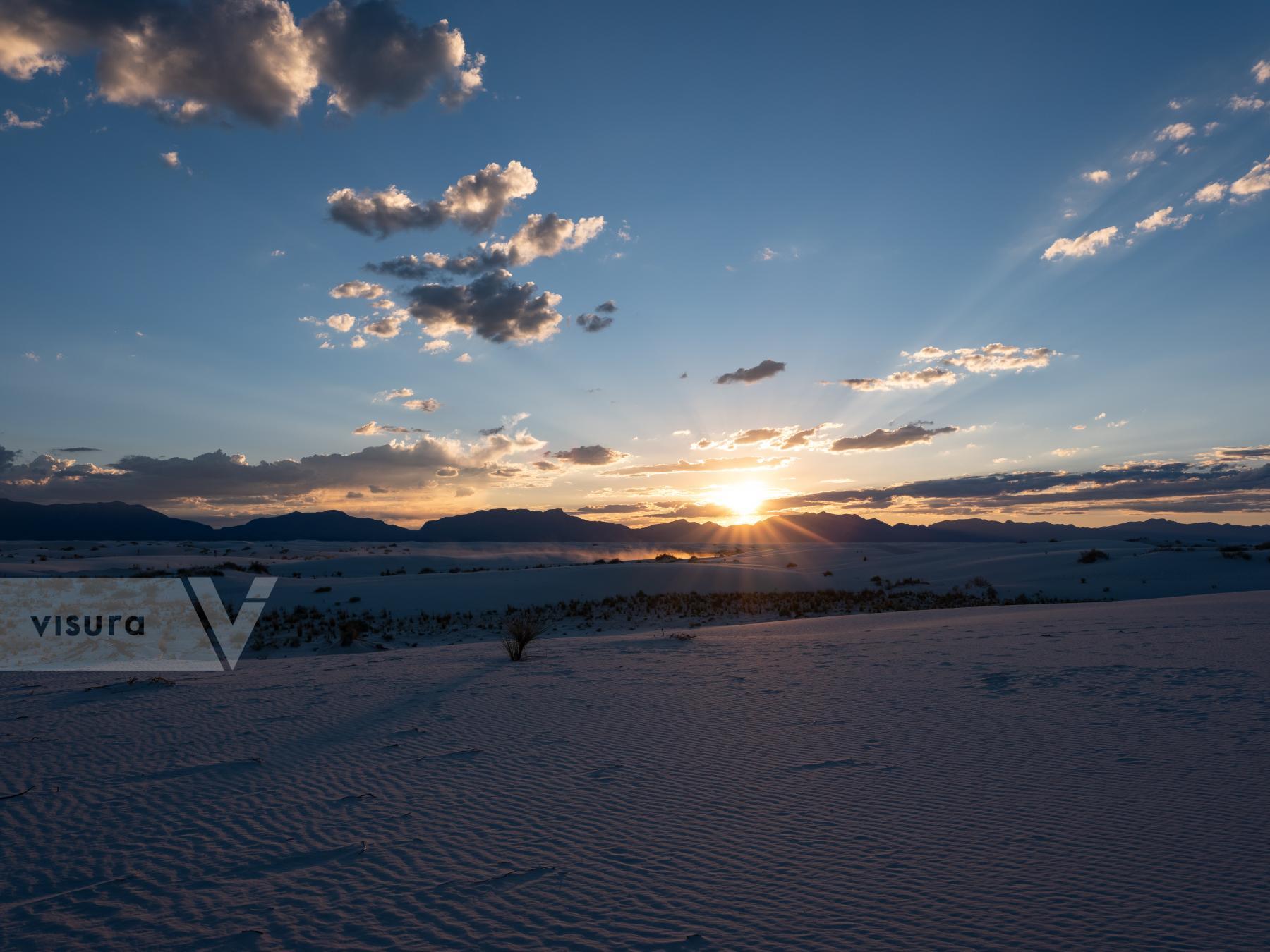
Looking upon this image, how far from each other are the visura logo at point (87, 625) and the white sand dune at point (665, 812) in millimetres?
8418

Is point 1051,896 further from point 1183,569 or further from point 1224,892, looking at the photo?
point 1183,569

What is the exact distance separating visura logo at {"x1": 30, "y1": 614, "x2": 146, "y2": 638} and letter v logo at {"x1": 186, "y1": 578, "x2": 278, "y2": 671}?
154 cm

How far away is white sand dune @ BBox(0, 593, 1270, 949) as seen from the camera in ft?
10.9

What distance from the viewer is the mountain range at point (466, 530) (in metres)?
95.9

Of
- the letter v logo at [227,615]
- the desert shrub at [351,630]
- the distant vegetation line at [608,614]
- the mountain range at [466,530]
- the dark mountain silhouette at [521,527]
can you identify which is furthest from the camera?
the dark mountain silhouette at [521,527]

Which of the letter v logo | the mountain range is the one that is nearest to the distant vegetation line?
the letter v logo

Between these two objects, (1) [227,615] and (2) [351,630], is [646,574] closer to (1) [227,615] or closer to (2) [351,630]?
(2) [351,630]

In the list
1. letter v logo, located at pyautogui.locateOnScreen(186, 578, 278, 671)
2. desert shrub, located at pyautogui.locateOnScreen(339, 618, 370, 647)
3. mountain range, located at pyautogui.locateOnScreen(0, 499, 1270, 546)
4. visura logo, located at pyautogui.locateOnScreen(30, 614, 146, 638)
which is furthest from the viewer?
mountain range, located at pyautogui.locateOnScreen(0, 499, 1270, 546)

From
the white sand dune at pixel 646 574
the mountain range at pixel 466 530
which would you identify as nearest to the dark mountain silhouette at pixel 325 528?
the mountain range at pixel 466 530

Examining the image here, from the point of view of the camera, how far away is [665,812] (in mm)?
4723

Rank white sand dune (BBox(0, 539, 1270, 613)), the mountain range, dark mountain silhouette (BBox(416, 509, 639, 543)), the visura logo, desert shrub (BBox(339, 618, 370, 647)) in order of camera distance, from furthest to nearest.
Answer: dark mountain silhouette (BBox(416, 509, 639, 543)) → the mountain range → white sand dune (BBox(0, 539, 1270, 613)) → desert shrub (BBox(339, 618, 370, 647)) → the visura logo

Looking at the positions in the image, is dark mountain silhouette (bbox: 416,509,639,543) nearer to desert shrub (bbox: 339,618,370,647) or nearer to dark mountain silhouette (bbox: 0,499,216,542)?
dark mountain silhouette (bbox: 0,499,216,542)

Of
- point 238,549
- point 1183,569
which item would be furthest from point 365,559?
point 1183,569

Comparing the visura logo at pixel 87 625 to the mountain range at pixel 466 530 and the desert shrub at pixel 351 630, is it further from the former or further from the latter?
the mountain range at pixel 466 530
